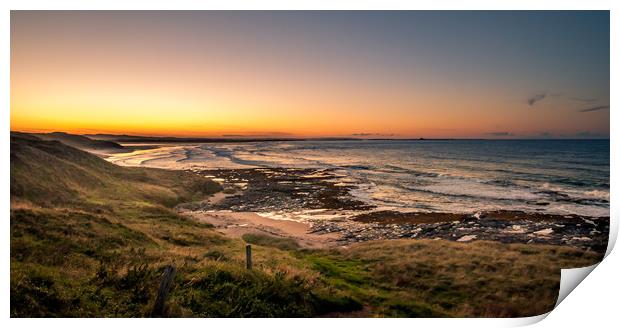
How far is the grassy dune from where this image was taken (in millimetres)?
10133

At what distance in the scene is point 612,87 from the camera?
45.9ft

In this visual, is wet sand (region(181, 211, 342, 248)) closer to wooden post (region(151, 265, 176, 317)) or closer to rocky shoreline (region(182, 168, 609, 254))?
rocky shoreline (region(182, 168, 609, 254))

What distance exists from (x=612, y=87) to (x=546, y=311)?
9.03 meters

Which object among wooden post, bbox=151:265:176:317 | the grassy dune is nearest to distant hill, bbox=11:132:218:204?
the grassy dune

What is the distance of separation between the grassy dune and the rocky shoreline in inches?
158

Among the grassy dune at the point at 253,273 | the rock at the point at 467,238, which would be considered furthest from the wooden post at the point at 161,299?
the rock at the point at 467,238

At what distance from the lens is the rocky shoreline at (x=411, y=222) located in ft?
76.9

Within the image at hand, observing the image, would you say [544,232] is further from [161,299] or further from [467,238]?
[161,299]

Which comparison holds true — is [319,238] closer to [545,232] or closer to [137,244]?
[137,244]

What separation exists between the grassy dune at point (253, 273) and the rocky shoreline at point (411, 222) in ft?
13.1

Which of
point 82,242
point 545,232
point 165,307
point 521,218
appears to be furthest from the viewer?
point 521,218

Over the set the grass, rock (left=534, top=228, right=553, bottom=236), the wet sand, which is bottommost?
the wet sand

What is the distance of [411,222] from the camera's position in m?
28.3
